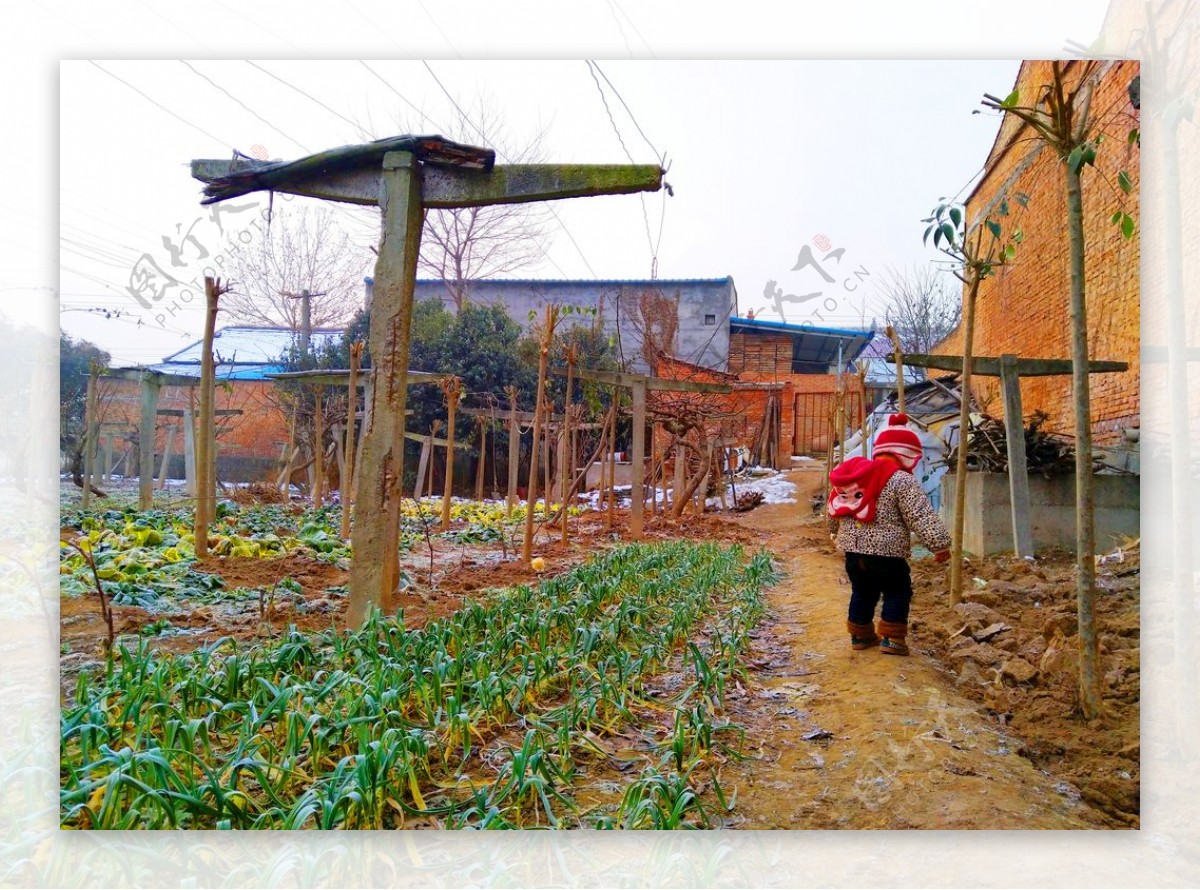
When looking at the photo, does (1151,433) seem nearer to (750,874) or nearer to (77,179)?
(750,874)

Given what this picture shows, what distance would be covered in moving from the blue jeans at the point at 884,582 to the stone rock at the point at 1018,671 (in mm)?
392

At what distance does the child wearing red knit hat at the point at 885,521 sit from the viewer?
10.7ft

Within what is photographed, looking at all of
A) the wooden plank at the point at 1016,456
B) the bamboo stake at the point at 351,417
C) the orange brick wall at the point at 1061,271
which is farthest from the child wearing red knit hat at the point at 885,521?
the bamboo stake at the point at 351,417

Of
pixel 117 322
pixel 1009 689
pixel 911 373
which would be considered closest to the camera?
pixel 1009 689

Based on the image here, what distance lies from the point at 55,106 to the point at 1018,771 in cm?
379

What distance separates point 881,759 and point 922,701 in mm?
431

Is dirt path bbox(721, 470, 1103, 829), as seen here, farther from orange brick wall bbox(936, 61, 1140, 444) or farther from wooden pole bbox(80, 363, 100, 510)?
wooden pole bbox(80, 363, 100, 510)

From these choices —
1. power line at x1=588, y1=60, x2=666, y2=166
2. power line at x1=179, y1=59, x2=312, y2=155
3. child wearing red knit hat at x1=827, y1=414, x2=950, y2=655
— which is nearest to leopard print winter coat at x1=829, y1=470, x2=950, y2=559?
child wearing red knit hat at x1=827, y1=414, x2=950, y2=655

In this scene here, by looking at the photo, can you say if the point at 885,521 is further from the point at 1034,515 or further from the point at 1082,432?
the point at 1034,515

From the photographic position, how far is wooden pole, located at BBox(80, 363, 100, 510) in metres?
3.39

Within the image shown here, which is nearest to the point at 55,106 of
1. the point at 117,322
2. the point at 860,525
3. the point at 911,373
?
the point at 117,322

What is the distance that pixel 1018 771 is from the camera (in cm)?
244

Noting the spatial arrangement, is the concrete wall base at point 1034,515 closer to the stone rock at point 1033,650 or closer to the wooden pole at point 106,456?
the stone rock at point 1033,650

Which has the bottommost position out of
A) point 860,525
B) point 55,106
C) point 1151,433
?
point 860,525
